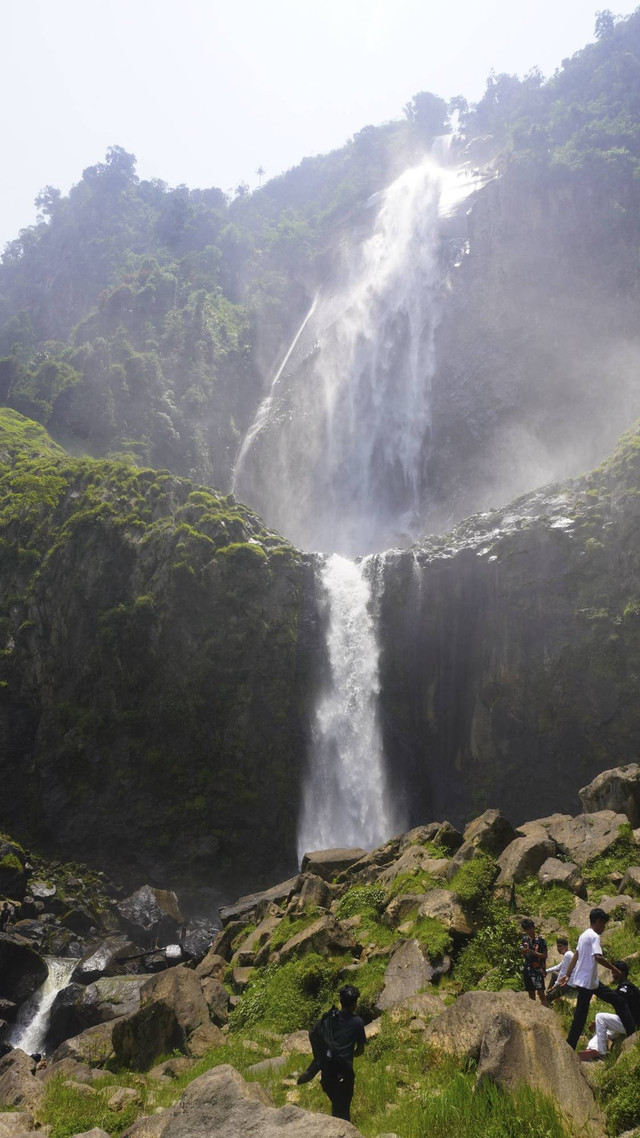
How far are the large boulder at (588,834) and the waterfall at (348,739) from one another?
48.0ft

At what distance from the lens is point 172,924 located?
83.8 ft

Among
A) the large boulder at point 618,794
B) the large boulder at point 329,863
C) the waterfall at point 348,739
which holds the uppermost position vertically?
the waterfall at point 348,739

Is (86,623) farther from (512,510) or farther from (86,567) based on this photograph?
(512,510)

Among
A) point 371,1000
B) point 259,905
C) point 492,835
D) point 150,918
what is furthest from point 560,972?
point 150,918

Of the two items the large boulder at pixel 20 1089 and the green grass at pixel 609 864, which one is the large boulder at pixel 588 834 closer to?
the green grass at pixel 609 864

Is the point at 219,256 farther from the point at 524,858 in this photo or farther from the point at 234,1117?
the point at 234,1117

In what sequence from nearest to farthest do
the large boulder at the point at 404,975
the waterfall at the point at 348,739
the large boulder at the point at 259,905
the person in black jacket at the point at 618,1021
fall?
the person in black jacket at the point at 618,1021 → the large boulder at the point at 404,975 → the large boulder at the point at 259,905 → the waterfall at the point at 348,739

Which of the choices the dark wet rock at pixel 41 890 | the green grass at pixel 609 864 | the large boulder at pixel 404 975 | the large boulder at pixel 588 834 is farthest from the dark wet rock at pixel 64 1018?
the green grass at pixel 609 864

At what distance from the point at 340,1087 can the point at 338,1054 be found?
13.9 inches

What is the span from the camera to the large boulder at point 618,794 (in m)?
17.6

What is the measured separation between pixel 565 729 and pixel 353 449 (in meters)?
30.5

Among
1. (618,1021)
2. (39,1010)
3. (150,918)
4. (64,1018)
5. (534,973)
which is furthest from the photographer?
(150,918)

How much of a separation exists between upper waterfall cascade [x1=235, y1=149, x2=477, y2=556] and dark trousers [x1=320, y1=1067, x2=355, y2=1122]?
42.5m

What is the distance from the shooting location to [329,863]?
20359 mm
